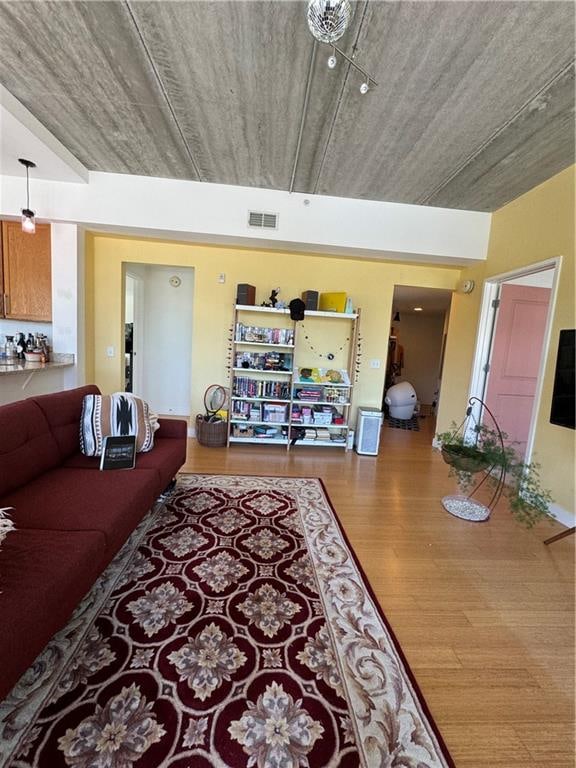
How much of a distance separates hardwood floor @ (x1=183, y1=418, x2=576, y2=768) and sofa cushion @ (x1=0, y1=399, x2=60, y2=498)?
1.41m

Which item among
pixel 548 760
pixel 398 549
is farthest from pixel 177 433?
pixel 548 760

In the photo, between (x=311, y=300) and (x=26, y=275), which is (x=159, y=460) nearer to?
(x=311, y=300)

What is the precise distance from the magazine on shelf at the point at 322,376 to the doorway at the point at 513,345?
1669mm

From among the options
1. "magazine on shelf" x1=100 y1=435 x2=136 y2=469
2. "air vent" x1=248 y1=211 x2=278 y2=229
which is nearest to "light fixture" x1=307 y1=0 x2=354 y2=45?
"air vent" x1=248 y1=211 x2=278 y2=229

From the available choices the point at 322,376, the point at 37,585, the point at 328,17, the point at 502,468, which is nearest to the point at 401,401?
the point at 322,376

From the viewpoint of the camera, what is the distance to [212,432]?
13.2 feet

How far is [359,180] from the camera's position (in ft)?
10.6

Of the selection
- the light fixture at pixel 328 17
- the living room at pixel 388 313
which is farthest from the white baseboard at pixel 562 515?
the light fixture at pixel 328 17

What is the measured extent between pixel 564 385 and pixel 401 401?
345cm

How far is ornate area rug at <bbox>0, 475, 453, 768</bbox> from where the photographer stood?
106 centimetres

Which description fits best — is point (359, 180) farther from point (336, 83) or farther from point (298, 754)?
point (298, 754)

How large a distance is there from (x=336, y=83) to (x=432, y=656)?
3.19m

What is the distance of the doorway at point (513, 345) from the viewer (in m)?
3.67

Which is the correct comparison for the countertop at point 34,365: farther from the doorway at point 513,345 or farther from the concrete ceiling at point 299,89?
the doorway at point 513,345
